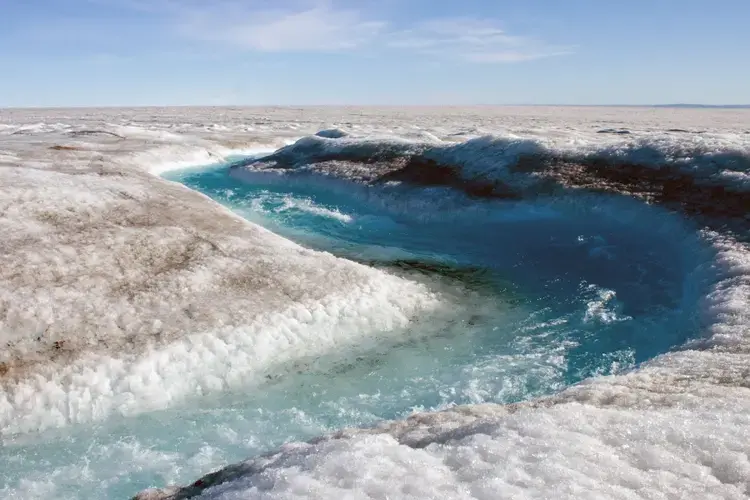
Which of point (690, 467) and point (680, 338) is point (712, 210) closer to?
point (680, 338)

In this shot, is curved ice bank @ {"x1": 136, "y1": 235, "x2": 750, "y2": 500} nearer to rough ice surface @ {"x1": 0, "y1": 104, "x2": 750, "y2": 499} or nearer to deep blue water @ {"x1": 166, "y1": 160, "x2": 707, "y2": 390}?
rough ice surface @ {"x1": 0, "y1": 104, "x2": 750, "y2": 499}

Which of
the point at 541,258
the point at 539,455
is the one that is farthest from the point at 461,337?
the point at 539,455

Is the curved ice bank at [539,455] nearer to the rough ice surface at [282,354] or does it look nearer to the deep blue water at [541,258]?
the rough ice surface at [282,354]

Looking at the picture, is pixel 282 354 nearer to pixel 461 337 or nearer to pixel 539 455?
pixel 461 337

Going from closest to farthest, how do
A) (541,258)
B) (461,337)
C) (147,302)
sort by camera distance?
(147,302) < (461,337) < (541,258)

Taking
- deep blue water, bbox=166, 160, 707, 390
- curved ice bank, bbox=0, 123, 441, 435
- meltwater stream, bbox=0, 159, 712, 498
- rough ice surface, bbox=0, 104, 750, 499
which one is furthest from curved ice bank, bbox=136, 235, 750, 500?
curved ice bank, bbox=0, 123, 441, 435

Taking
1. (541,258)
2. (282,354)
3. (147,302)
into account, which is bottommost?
(282,354)
